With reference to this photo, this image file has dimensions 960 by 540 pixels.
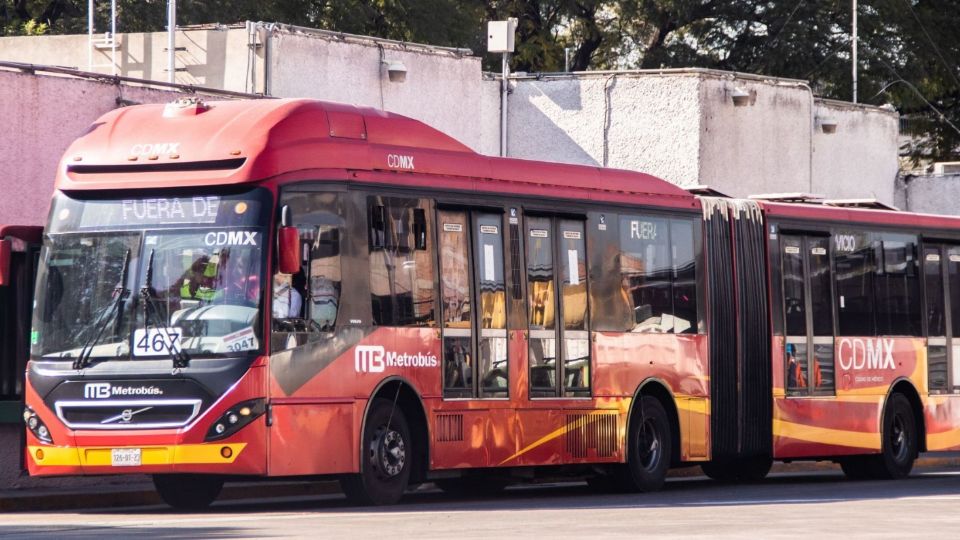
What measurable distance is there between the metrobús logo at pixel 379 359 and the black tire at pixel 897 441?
28.1 ft

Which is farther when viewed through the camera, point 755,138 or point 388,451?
point 755,138

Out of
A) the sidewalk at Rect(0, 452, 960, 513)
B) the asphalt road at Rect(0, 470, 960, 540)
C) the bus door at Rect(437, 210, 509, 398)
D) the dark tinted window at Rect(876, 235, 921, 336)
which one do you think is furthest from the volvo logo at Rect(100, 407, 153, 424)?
the dark tinted window at Rect(876, 235, 921, 336)

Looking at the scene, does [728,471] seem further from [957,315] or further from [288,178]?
[288,178]

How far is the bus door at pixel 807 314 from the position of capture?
75.4 ft

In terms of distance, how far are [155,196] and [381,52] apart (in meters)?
13.8

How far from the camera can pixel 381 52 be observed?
2995cm

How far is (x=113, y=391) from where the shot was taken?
1620 centimetres

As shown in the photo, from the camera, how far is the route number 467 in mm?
16078

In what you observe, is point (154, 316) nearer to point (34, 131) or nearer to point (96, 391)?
point (96, 391)

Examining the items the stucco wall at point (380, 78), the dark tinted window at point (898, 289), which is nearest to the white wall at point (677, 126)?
the stucco wall at point (380, 78)

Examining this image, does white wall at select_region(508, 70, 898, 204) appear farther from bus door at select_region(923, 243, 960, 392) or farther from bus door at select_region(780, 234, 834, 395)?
bus door at select_region(780, 234, 834, 395)

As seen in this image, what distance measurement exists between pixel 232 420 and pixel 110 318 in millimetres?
1339

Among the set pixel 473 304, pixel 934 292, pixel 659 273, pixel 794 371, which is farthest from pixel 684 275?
pixel 934 292

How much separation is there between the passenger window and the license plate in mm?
1364
